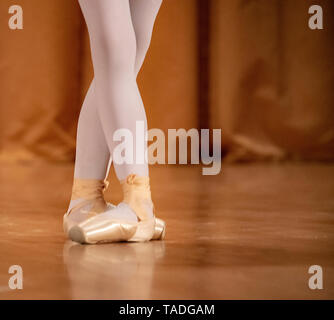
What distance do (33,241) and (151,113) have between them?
2.73m

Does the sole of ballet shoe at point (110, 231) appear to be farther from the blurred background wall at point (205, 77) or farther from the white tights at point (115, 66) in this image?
the blurred background wall at point (205, 77)

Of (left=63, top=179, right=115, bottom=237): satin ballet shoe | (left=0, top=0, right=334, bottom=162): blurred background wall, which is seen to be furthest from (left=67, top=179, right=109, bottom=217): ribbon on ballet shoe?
(left=0, top=0, right=334, bottom=162): blurred background wall

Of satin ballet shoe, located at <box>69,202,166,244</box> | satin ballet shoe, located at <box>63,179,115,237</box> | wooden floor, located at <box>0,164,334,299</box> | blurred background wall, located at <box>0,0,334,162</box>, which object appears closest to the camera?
wooden floor, located at <box>0,164,334,299</box>

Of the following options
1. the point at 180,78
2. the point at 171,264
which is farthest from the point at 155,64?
the point at 171,264

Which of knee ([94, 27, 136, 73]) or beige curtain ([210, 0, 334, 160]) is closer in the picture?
knee ([94, 27, 136, 73])

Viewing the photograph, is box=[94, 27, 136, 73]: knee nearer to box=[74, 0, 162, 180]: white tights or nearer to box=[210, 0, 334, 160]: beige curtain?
box=[74, 0, 162, 180]: white tights

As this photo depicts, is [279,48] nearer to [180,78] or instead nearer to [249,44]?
[249,44]

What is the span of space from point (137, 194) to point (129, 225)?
62 millimetres

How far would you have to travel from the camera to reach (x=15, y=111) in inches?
154

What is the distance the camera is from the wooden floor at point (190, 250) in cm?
92

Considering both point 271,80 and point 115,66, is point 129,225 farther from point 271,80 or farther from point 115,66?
point 271,80

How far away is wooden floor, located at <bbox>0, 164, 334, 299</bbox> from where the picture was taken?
36.4 inches

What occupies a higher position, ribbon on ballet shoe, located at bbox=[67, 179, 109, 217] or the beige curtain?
the beige curtain

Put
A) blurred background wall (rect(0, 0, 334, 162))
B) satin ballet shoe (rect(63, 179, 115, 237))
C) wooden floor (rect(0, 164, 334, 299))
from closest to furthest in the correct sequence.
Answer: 1. wooden floor (rect(0, 164, 334, 299))
2. satin ballet shoe (rect(63, 179, 115, 237))
3. blurred background wall (rect(0, 0, 334, 162))
